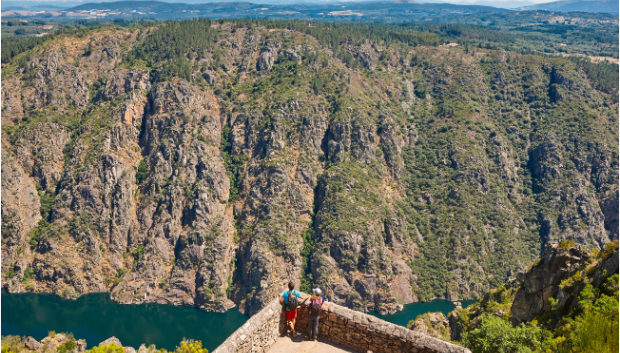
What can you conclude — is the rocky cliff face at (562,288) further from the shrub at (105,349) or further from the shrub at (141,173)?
the shrub at (141,173)

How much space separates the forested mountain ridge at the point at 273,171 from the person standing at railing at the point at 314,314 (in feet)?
348

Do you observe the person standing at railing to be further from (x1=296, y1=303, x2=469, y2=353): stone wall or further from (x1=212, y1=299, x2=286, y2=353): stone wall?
(x1=212, y1=299, x2=286, y2=353): stone wall

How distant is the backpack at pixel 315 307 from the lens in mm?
20578

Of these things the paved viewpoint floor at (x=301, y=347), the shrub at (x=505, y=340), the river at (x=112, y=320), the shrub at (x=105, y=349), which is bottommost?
the river at (x=112, y=320)

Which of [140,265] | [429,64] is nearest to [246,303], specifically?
[140,265]

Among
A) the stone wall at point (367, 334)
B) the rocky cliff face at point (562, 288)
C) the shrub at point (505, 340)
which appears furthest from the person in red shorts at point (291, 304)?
the rocky cliff face at point (562, 288)

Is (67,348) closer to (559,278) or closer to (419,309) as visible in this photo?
(559,278)

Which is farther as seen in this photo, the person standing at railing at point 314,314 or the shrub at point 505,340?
the shrub at point 505,340

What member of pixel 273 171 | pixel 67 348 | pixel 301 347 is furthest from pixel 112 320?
pixel 301 347

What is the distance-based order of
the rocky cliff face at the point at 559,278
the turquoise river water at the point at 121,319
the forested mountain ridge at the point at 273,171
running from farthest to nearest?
the forested mountain ridge at the point at 273,171 → the turquoise river water at the point at 121,319 → the rocky cliff face at the point at 559,278

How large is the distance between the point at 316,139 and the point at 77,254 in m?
71.1

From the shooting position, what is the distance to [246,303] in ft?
419

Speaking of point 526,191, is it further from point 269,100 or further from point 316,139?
point 269,100

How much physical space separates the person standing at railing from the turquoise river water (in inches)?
3767
